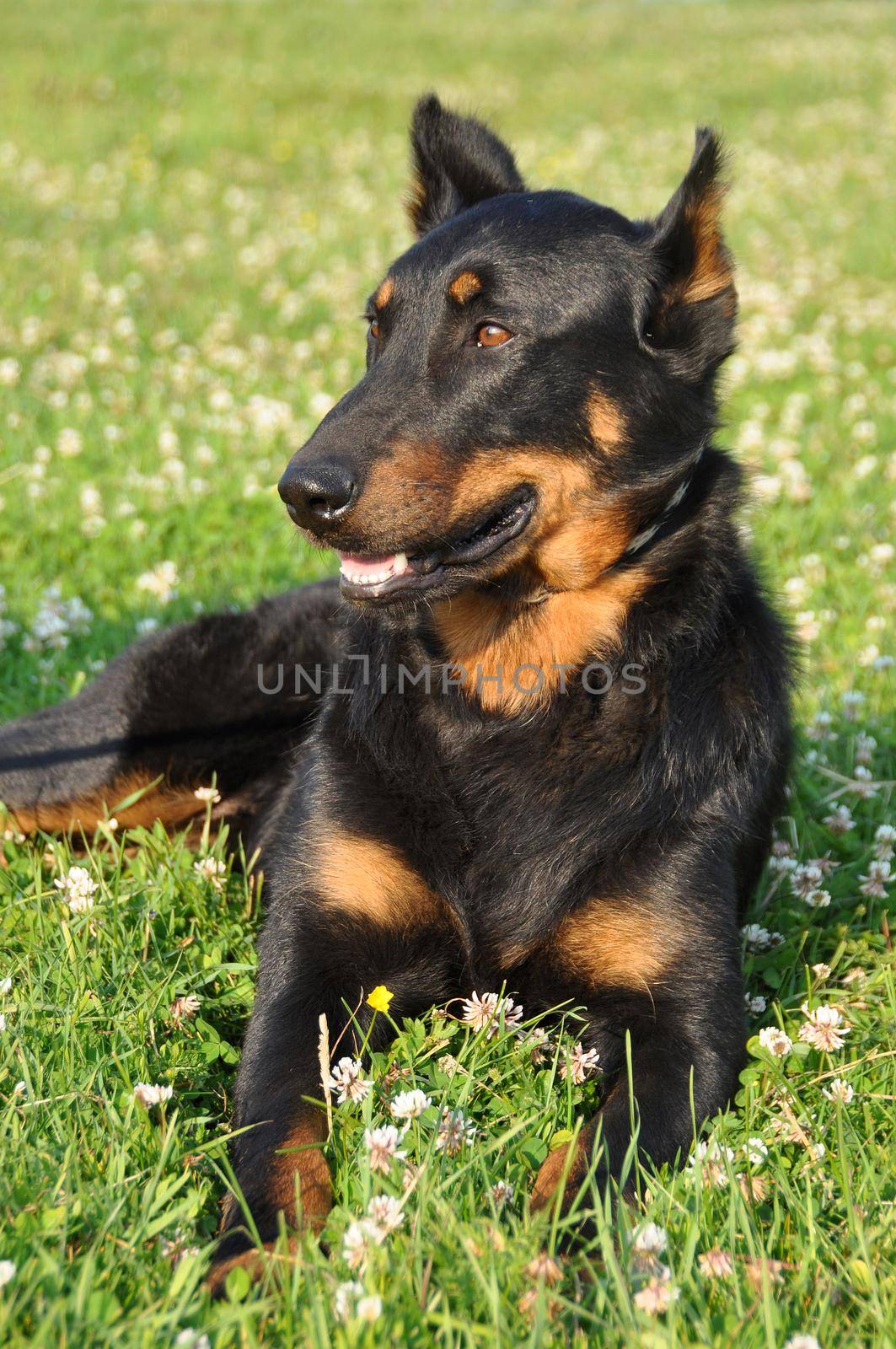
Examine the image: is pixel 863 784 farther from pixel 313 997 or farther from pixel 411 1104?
pixel 411 1104

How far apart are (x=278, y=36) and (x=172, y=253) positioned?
1250cm

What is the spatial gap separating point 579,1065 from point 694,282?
1964 mm

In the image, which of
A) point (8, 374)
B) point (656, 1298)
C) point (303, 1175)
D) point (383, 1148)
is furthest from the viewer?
point (8, 374)

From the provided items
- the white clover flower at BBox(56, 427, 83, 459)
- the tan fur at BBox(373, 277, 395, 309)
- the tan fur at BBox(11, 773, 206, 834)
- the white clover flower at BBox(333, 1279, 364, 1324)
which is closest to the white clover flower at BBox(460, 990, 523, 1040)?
the white clover flower at BBox(333, 1279, 364, 1324)

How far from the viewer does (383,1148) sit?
7.78 feet

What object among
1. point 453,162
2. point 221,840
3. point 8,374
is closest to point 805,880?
point 221,840

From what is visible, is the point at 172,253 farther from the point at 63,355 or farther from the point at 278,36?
the point at 278,36

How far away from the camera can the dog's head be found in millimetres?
2875

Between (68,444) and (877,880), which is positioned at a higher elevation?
(68,444)

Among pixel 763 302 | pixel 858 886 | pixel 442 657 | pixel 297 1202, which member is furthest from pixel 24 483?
pixel 763 302

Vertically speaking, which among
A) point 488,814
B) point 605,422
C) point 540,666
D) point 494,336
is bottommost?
point 488,814

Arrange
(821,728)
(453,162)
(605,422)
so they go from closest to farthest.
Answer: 1. (605,422)
2. (453,162)
3. (821,728)

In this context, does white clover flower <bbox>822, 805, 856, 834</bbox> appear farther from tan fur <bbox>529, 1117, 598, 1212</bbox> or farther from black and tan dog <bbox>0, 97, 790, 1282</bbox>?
tan fur <bbox>529, 1117, 598, 1212</bbox>

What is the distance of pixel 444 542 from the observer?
2.94 metres
